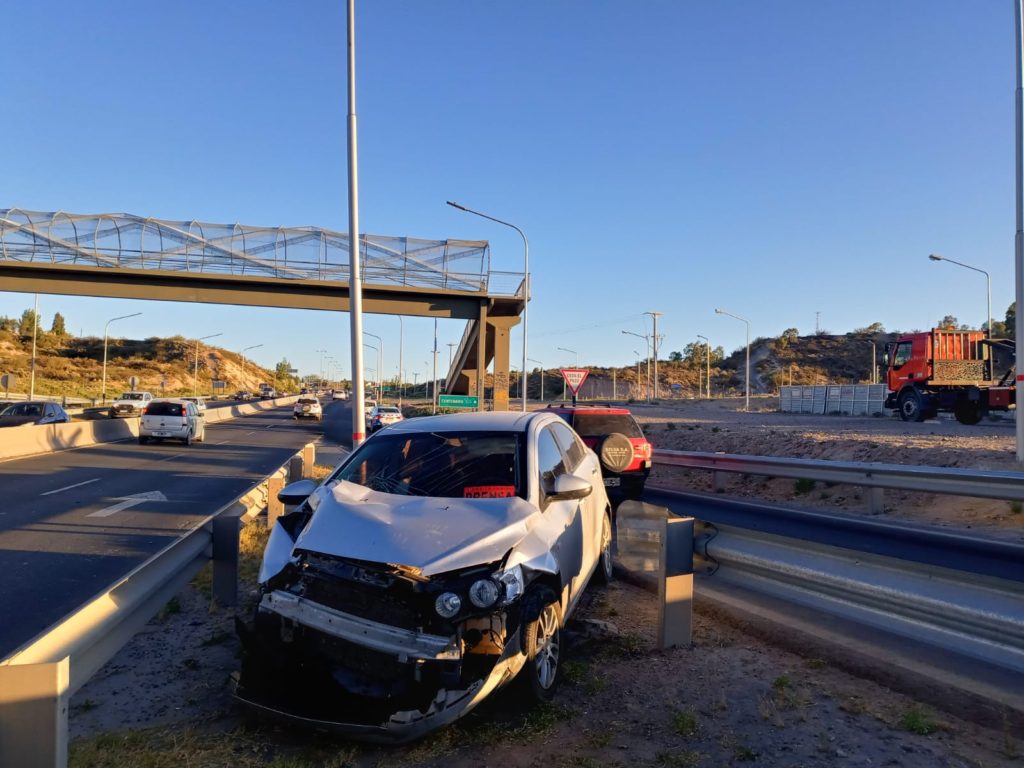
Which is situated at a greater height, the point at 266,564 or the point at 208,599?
the point at 266,564

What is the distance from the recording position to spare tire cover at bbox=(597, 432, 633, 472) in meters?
10.2

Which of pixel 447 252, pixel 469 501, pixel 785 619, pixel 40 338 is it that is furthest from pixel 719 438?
pixel 40 338

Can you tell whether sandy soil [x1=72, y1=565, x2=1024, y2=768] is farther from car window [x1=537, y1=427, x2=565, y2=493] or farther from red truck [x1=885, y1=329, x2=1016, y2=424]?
red truck [x1=885, y1=329, x2=1016, y2=424]

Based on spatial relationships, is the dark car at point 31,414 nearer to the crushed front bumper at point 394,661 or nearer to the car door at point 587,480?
the car door at point 587,480

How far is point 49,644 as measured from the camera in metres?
3.31

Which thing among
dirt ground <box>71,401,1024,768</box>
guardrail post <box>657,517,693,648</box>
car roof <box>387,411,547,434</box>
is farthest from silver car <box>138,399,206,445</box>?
guardrail post <box>657,517,693,648</box>

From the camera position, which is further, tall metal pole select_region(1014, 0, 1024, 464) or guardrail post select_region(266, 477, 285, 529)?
tall metal pole select_region(1014, 0, 1024, 464)

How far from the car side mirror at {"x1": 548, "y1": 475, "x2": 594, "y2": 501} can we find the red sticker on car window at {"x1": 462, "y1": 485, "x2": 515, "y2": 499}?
0.31 meters

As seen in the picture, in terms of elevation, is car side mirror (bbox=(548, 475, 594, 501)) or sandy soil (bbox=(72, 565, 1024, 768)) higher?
car side mirror (bbox=(548, 475, 594, 501))

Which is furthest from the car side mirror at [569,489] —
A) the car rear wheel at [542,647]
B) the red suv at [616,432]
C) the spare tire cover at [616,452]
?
the red suv at [616,432]

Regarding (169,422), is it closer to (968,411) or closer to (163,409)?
(163,409)

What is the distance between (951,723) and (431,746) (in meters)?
2.79

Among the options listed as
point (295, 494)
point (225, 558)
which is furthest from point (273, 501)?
point (295, 494)

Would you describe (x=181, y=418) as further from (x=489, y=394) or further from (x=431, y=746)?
(x=431, y=746)
